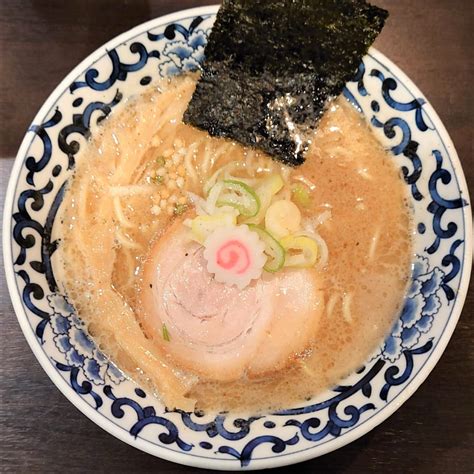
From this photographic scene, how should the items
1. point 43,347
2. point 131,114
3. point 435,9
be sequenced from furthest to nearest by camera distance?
point 435,9 → point 131,114 → point 43,347

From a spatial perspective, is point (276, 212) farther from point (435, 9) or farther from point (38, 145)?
point (435, 9)

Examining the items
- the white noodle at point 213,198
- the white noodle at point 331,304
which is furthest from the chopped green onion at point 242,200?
the white noodle at point 331,304

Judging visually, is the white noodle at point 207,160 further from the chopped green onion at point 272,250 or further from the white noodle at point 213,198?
the chopped green onion at point 272,250

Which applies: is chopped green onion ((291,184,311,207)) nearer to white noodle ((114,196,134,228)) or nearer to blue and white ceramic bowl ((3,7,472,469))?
blue and white ceramic bowl ((3,7,472,469))

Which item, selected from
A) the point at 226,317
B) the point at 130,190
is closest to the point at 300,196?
the point at 226,317

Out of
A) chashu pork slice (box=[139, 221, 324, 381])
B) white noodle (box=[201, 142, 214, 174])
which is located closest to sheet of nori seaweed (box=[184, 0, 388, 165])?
white noodle (box=[201, 142, 214, 174])

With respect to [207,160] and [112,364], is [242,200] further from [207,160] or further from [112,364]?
[112,364]

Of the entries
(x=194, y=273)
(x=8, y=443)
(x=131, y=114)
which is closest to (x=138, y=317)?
(x=194, y=273)
